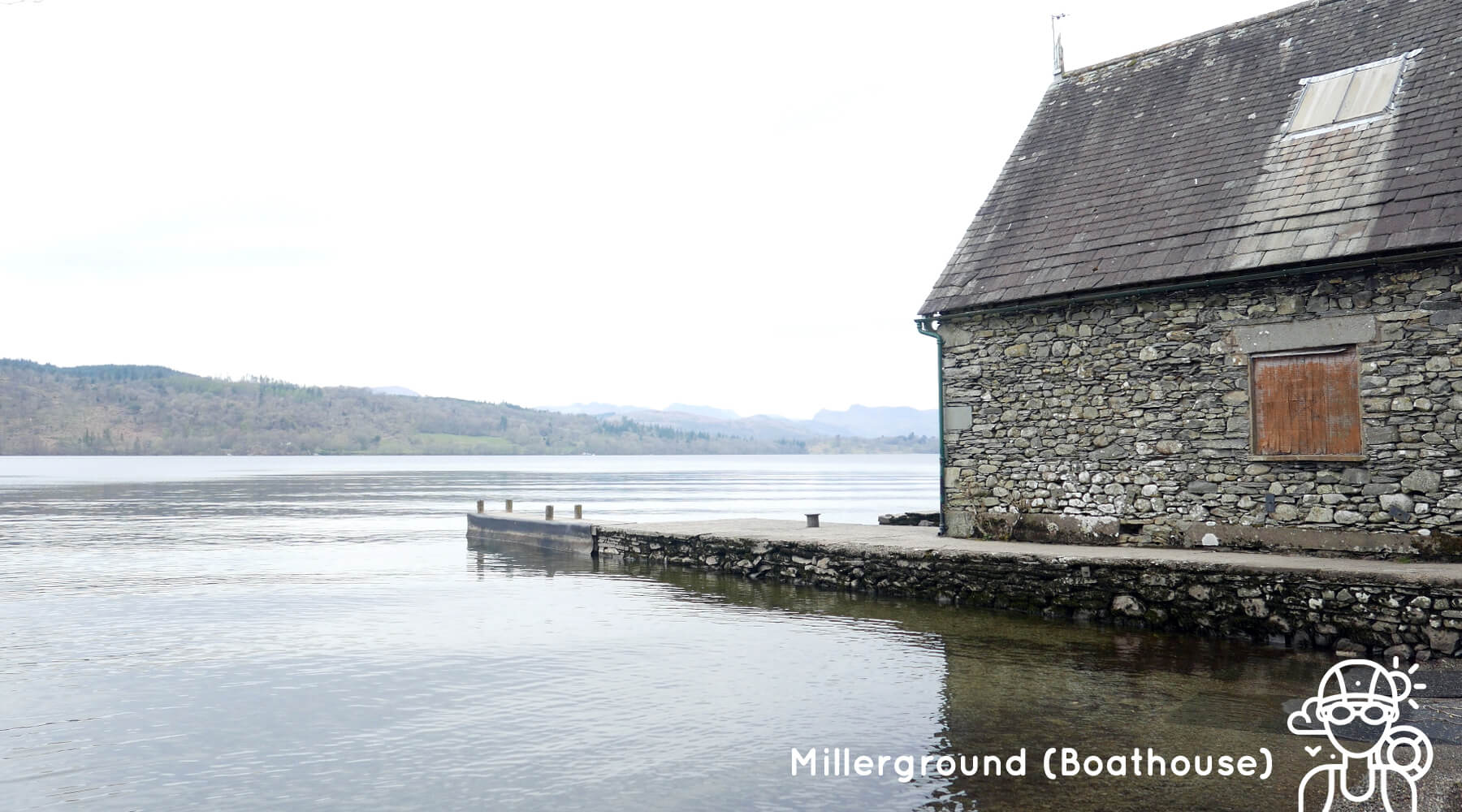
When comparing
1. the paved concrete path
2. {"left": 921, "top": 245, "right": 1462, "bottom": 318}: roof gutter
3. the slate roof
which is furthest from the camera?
the slate roof

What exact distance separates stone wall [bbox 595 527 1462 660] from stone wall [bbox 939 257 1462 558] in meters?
1.32

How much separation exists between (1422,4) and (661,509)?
33.0 metres

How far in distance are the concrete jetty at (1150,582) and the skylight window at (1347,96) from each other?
231 inches

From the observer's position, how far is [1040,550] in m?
14.7

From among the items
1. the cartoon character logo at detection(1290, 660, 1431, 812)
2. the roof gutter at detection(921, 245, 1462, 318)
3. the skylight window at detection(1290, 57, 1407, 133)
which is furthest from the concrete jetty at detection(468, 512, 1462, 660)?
the skylight window at detection(1290, 57, 1407, 133)

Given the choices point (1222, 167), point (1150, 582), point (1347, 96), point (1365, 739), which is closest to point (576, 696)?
point (1365, 739)

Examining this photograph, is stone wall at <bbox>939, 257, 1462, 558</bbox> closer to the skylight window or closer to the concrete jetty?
the concrete jetty

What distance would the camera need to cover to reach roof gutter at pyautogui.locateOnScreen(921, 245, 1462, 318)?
481 inches

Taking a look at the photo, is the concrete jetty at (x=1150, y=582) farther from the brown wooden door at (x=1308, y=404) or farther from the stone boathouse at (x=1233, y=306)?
the brown wooden door at (x=1308, y=404)

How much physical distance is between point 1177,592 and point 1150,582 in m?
0.33

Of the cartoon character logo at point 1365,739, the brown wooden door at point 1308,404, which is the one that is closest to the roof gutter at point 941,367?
the brown wooden door at point 1308,404

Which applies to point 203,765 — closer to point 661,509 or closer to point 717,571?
point 717,571

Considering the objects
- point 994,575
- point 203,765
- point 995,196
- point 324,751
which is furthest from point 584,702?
point 995,196

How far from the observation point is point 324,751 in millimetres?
8555
